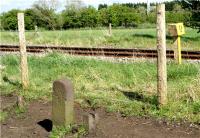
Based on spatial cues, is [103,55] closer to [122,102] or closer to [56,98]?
[122,102]

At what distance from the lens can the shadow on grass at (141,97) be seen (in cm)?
848

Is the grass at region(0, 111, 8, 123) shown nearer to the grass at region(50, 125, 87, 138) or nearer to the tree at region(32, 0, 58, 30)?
the grass at region(50, 125, 87, 138)

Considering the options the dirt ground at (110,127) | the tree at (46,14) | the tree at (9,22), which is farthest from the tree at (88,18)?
the dirt ground at (110,127)

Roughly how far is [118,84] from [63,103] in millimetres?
3443

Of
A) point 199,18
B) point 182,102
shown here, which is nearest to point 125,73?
point 182,102

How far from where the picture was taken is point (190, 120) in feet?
24.3

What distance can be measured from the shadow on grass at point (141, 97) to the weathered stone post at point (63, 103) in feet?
5.68

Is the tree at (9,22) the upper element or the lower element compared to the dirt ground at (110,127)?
upper

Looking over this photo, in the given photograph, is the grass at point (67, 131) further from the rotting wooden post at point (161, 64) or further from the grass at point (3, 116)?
the rotting wooden post at point (161, 64)

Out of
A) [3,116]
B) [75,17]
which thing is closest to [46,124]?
[3,116]

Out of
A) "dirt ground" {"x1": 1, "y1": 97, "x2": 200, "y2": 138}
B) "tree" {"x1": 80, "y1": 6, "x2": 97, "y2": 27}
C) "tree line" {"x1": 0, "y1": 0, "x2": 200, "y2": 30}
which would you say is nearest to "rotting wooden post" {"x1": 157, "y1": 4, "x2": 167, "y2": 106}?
"dirt ground" {"x1": 1, "y1": 97, "x2": 200, "y2": 138}

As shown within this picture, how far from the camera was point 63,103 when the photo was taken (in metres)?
7.21

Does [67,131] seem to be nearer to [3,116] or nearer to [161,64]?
[3,116]

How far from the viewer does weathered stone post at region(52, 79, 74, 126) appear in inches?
282
